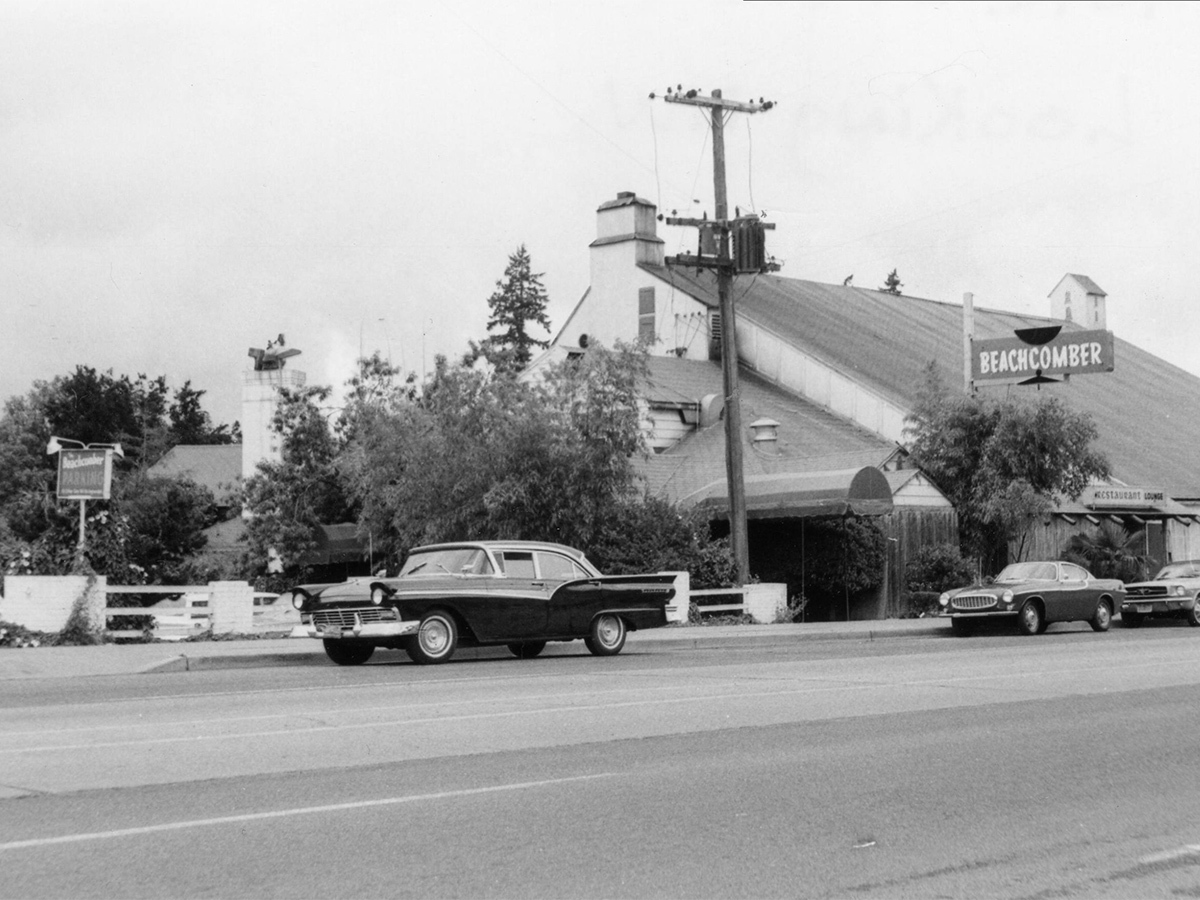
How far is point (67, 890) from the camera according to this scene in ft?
21.2

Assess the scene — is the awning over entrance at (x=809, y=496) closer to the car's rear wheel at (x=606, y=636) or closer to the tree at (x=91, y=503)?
the car's rear wheel at (x=606, y=636)

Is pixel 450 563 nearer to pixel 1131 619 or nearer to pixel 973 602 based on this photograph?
pixel 973 602

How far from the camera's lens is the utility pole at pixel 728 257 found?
30.8m

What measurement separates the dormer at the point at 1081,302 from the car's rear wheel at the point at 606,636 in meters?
49.0

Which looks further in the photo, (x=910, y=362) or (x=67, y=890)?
(x=910, y=362)

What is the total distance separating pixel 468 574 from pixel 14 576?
24.8 ft

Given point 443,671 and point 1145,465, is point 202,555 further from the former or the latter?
point 443,671

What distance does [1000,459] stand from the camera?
3572 centimetres

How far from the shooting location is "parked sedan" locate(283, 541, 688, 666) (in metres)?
19.1

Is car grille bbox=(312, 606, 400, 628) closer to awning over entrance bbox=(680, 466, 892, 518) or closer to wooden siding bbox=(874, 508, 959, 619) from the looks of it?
awning over entrance bbox=(680, 466, 892, 518)

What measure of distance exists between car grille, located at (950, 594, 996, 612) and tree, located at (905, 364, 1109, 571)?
7571mm

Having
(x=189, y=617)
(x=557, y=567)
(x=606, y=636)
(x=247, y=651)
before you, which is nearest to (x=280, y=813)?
(x=557, y=567)

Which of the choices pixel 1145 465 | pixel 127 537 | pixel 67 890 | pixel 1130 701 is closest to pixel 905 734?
pixel 1130 701

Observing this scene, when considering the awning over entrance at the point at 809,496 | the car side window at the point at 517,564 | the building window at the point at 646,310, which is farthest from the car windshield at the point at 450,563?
the building window at the point at 646,310
